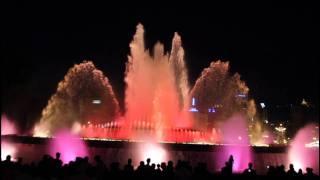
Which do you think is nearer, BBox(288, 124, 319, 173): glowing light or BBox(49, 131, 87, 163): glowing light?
BBox(49, 131, 87, 163): glowing light

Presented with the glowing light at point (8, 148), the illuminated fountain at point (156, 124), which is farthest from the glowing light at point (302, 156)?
the glowing light at point (8, 148)

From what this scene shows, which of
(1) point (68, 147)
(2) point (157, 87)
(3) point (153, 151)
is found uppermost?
(2) point (157, 87)

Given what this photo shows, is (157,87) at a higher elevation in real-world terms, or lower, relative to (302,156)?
higher

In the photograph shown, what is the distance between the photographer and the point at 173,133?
1291 inches

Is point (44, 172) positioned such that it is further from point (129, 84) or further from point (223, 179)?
point (129, 84)

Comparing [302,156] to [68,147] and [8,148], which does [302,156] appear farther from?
[8,148]

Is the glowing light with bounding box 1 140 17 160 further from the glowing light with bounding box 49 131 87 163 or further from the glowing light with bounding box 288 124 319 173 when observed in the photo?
the glowing light with bounding box 288 124 319 173

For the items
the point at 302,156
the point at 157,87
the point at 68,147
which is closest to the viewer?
the point at 68,147

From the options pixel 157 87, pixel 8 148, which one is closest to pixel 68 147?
pixel 8 148

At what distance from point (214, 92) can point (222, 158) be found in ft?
94.6

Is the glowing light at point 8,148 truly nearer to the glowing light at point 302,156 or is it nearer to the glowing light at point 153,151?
the glowing light at point 153,151

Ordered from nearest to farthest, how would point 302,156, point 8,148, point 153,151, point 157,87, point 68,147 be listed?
point 153,151, point 68,147, point 8,148, point 302,156, point 157,87

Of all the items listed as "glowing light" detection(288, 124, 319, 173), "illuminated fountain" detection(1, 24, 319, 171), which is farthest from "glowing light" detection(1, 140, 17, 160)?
"glowing light" detection(288, 124, 319, 173)

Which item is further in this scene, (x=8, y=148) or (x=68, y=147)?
(x=8, y=148)
